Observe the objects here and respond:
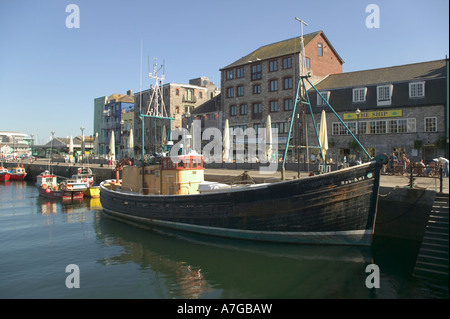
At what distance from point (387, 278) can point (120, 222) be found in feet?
53.5

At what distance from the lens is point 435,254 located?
1107 centimetres

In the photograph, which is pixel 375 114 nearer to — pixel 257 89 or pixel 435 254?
pixel 257 89

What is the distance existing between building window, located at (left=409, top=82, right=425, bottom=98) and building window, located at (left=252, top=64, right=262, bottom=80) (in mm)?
18452

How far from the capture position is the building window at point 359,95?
35250 mm

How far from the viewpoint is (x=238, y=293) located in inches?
429

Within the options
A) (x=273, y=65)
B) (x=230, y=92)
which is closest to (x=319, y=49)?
(x=273, y=65)

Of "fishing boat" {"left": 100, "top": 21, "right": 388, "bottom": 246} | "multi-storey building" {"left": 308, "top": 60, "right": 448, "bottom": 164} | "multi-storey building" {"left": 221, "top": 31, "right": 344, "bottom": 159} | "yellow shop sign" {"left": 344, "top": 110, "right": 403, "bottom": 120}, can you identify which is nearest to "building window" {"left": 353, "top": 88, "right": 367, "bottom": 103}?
"multi-storey building" {"left": 308, "top": 60, "right": 448, "bottom": 164}

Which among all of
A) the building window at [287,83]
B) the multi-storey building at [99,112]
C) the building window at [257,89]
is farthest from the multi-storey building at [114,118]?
the building window at [287,83]

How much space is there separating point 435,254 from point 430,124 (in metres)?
24.5

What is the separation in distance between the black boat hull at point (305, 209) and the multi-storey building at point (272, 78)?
87.7 feet

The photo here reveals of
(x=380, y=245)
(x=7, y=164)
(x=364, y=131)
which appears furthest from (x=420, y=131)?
(x=7, y=164)

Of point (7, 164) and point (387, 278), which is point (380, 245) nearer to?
point (387, 278)

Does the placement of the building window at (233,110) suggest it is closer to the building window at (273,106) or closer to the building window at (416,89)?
the building window at (273,106)
